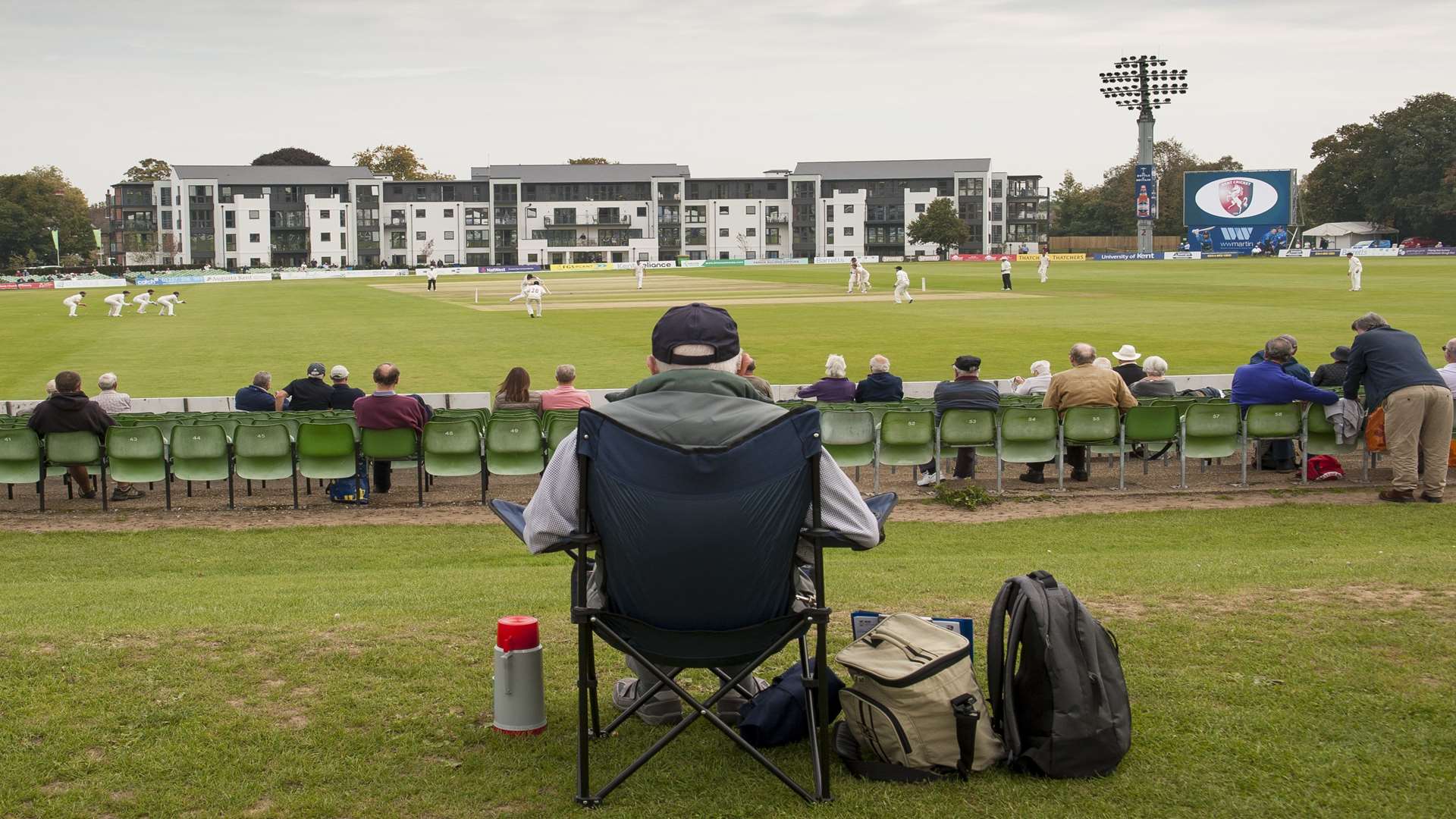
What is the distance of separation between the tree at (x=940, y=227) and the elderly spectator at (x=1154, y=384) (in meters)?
115

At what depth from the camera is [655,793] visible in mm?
4625

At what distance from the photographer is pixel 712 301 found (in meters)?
50.5

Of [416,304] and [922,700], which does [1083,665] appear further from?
[416,304]

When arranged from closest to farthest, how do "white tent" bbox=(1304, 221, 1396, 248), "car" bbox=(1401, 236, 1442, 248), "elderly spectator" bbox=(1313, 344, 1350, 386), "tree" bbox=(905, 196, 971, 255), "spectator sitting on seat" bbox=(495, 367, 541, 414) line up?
"spectator sitting on seat" bbox=(495, 367, 541, 414) < "elderly spectator" bbox=(1313, 344, 1350, 386) < "car" bbox=(1401, 236, 1442, 248) < "white tent" bbox=(1304, 221, 1396, 248) < "tree" bbox=(905, 196, 971, 255)

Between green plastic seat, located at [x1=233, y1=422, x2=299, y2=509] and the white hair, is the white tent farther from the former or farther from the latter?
the white hair

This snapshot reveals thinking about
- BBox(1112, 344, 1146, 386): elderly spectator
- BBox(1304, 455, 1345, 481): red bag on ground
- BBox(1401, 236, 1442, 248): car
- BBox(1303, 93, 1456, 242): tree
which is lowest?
BBox(1304, 455, 1345, 481): red bag on ground

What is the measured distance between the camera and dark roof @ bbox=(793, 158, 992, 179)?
481 feet

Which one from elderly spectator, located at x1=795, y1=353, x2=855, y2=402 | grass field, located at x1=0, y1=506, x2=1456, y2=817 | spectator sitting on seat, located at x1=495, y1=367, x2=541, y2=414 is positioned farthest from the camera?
elderly spectator, located at x1=795, y1=353, x2=855, y2=402

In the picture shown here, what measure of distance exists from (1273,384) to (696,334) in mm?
10547

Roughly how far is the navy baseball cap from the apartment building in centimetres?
13197

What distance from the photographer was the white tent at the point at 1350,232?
398 ft

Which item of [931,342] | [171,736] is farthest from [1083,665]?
[931,342]

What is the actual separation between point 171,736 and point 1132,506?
957cm

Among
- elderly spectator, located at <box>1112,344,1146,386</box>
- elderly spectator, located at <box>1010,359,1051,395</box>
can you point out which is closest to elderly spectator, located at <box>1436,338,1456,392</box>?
elderly spectator, located at <box>1112,344,1146,386</box>
